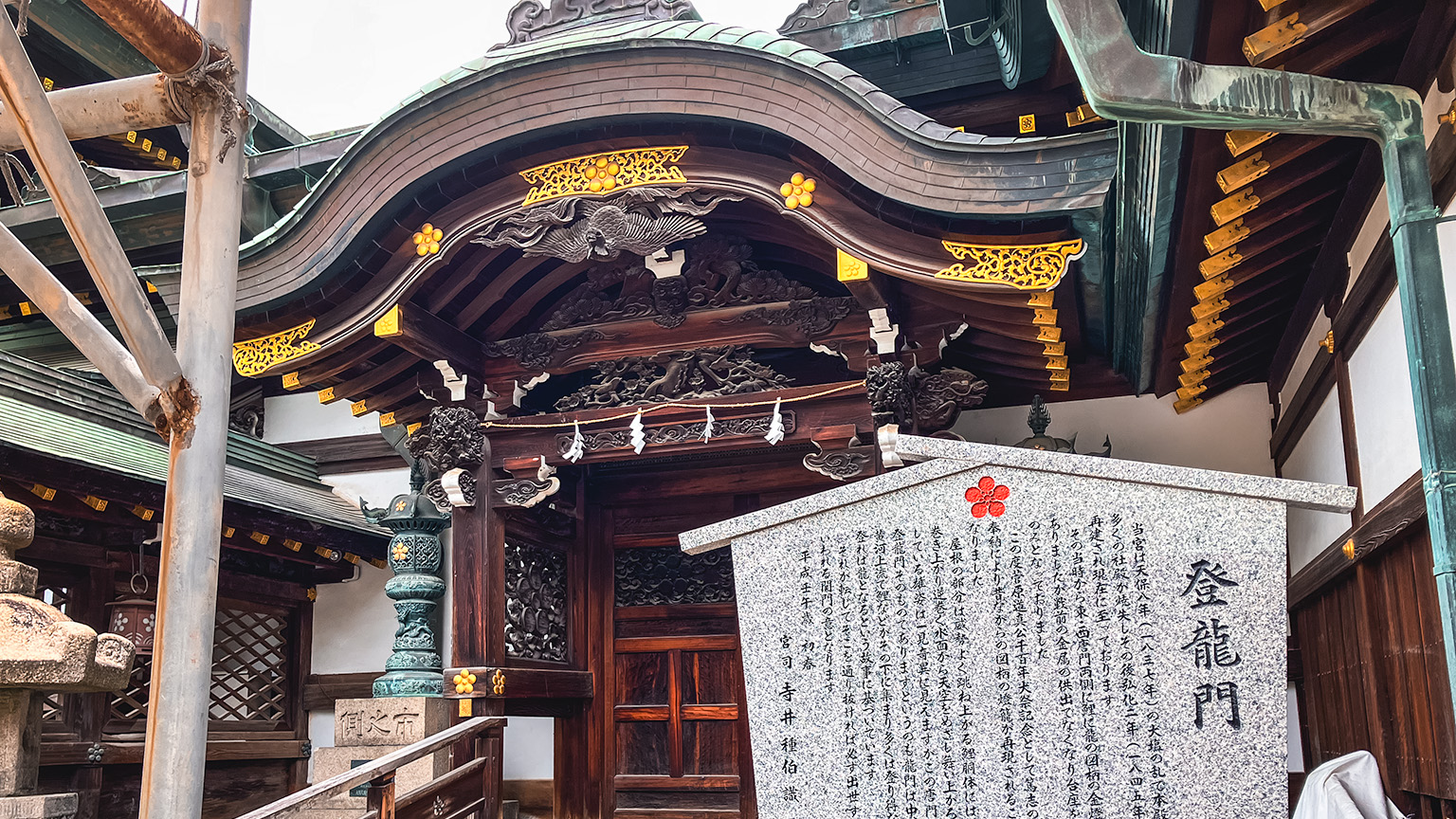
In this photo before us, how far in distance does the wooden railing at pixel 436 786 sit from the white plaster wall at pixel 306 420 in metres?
3.62

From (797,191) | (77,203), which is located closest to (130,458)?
(77,203)

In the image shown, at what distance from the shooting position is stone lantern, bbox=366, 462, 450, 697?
695cm

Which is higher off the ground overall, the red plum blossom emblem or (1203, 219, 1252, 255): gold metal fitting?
(1203, 219, 1252, 255): gold metal fitting

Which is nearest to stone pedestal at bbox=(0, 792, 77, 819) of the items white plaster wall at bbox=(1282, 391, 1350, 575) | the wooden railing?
the wooden railing

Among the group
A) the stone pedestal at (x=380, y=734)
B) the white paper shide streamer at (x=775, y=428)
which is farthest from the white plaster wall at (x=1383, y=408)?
the stone pedestal at (x=380, y=734)

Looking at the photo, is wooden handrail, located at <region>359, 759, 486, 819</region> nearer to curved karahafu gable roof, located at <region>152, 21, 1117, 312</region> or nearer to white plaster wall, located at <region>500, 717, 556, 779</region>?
white plaster wall, located at <region>500, 717, 556, 779</region>

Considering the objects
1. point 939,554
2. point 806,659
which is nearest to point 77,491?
point 806,659

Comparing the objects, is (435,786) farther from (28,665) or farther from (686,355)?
(686,355)

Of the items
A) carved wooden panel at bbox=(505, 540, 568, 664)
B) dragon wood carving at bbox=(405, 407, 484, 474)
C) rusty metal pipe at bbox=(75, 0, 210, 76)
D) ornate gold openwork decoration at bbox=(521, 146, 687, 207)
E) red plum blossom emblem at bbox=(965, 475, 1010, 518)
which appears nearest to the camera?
rusty metal pipe at bbox=(75, 0, 210, 76)

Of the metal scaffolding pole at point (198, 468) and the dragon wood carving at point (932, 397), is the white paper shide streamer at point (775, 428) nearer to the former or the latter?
the dragon wood carving at point (932, 397)

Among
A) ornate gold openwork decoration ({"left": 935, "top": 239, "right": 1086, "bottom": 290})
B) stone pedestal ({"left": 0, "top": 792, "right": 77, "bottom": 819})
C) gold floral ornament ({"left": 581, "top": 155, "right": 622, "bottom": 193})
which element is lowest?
stone pedestal ({"left": 0, "top": 792, "right": 77, "bottom": 819})

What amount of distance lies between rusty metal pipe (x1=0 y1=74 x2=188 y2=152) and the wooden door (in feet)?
14.2

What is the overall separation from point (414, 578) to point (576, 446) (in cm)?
162

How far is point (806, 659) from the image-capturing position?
398 cm
